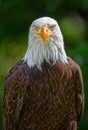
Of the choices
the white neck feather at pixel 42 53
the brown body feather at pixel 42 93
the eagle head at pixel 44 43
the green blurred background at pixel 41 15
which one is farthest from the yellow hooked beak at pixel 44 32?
the green blurred background at pixel 41 15

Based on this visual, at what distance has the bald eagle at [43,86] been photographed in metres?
12.0

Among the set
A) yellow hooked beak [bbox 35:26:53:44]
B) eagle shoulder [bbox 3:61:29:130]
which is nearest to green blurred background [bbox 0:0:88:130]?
eagle shoulder [bbox 3:61:29:130]

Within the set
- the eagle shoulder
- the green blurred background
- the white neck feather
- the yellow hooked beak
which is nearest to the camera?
the yellow hooked beak

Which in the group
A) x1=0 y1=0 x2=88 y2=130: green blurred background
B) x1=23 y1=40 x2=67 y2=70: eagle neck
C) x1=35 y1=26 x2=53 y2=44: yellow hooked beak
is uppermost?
x1=35 y1=26 x2=53 y2=44: yellow hooked beak

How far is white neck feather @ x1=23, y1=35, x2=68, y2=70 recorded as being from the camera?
12.0 metres

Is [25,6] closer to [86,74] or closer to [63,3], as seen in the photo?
[63,3]

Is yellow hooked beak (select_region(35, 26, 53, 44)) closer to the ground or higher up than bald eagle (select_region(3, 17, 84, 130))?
higher up

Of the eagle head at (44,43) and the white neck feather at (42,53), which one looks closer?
the eagle head at (44,43)

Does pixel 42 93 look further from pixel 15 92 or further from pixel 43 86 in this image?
pixel 15 92

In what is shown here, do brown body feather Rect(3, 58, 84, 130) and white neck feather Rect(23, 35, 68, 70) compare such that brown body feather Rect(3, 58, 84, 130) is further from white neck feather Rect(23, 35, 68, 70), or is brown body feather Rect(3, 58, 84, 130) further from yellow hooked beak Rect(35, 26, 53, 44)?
yellow hooked beak Rect(35, 26, 53, 44)

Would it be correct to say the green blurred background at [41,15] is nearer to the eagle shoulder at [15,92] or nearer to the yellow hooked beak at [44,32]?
the eagle shoulder at [15,92]

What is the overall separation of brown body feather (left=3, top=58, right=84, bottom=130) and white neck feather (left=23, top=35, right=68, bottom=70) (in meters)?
0.05

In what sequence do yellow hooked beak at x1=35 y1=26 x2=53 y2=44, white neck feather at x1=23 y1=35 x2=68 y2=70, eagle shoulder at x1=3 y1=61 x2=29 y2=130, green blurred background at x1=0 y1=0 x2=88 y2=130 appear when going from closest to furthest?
yellow hooked beak at x1=35 y1=26 x2=53 y2=44 < white neck feather at x1=23 y1=35 x2=68 y2=70 < eagle shoulder at x1=3 y1=61 x2=29 y2=130 < green blurred background at x1=0 y1=0 x2=88 y2=130

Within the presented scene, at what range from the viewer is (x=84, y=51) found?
1636 centimetres
